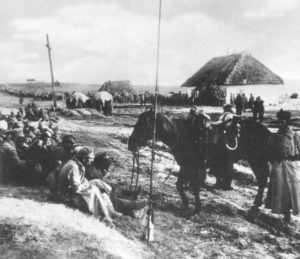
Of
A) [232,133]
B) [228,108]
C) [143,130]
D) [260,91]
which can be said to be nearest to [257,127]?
[232,133]

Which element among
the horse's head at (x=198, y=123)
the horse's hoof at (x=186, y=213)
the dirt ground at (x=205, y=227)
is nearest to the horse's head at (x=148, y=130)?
the horse's head at (x=198, y=123)

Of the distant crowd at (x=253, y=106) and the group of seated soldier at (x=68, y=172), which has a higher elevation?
the distant crowd at (x=253, y=106)

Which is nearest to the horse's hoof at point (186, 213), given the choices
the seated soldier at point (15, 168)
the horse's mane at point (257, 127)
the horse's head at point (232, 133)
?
the horse's head at point (232, 133)

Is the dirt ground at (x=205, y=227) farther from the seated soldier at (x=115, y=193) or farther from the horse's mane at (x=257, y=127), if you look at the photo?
the horse's mane at (x=257, y=127)

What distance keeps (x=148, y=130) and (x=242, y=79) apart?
79.6ft

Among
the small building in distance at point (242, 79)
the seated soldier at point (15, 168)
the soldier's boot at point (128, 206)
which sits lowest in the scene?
the soldier's boot at point (128, 206)

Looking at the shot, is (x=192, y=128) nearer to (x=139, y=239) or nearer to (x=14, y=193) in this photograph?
(x=139, y=239)

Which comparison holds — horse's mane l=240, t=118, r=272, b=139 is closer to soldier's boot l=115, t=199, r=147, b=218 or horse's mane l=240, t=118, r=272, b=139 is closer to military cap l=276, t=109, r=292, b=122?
military cap l=276, t=109, r=292, b=122

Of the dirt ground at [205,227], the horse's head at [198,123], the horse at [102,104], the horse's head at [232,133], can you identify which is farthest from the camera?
the horse at [102,104]

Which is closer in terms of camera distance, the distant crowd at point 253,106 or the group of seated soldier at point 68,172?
the group of seated soldier at point 68,172

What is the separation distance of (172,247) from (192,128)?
221cm

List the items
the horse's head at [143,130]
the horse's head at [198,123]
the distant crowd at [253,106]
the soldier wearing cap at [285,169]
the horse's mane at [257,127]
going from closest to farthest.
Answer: the soldier wearing cap at [285,169], the horse's head at [143,130], the horse's head at [198,123], the horse's mane at [257,127], the distant crowd at [253,106]

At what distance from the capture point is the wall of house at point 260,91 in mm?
27812

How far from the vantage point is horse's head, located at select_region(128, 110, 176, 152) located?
20.7 feet
